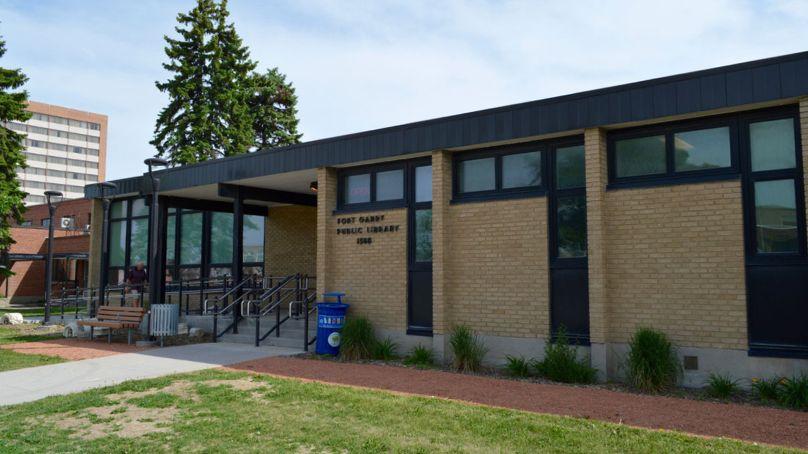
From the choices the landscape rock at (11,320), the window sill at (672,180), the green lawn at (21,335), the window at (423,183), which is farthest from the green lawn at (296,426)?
the landscape rock at (11,320)

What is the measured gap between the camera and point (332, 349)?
467 inches

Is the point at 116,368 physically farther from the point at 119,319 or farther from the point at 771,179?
the point at 771,179

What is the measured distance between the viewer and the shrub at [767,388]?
7.82 metres

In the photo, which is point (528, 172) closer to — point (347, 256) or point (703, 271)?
point (703, 271)

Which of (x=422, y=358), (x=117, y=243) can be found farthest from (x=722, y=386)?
(x=117, y=243)

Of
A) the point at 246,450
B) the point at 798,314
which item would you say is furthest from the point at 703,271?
the point at 246,450

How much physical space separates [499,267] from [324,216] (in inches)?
163

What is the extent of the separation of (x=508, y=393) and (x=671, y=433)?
250cm

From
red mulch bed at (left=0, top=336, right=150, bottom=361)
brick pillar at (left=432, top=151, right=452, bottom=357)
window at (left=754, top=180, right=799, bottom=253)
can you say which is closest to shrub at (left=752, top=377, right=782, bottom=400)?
window at (left=754, top=180, right=799, bottom=253)

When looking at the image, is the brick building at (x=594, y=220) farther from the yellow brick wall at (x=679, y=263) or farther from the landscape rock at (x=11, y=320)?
the landscape rock at (x=11, y=320)

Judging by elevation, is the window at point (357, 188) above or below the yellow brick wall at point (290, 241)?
above

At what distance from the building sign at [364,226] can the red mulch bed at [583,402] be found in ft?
9.23

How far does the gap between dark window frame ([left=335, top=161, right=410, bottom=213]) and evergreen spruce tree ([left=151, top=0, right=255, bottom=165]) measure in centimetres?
2132

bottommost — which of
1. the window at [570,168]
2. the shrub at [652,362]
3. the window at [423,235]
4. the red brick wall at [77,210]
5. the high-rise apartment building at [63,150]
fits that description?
the shrub at [652,362]
